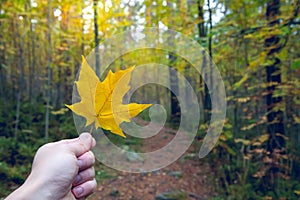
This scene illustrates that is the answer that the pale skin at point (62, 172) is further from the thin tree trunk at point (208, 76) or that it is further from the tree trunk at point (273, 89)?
the tree trunk at point (273, 89)

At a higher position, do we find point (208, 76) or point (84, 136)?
point (208, 76)

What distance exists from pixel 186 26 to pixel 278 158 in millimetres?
1771

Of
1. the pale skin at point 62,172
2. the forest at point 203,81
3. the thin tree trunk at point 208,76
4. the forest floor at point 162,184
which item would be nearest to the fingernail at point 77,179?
the pale skin at point 62,172

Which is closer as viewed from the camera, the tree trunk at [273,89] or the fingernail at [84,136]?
the fingernail at [84,136]

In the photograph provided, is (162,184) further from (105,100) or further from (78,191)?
(105,100)

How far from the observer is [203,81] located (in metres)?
2.16

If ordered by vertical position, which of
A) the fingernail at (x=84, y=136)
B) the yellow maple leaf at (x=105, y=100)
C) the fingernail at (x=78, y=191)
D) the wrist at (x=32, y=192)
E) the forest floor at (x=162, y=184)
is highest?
the yellow maple leaf at (x=105, y=100)

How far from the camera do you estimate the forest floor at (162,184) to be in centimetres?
289

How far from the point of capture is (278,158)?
9.22 ft

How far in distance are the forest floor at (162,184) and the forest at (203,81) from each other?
0.07 feet

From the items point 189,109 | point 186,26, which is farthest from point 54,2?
point 189,109

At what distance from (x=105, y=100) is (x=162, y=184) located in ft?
9.72

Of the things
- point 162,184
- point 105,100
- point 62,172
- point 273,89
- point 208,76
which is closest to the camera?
point 105,100

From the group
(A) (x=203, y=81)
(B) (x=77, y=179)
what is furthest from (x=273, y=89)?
(B) (x=77, y=179)
